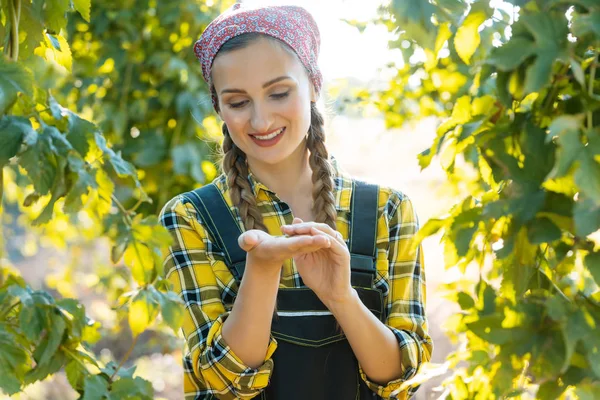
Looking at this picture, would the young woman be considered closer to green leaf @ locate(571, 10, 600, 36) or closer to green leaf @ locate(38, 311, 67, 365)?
green leaf @ locate(38, 311, 67, 365)

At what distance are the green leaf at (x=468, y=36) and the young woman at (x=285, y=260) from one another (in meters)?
0.42

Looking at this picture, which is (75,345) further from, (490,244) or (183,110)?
(183,110)

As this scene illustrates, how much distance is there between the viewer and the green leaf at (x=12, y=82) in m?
1.11

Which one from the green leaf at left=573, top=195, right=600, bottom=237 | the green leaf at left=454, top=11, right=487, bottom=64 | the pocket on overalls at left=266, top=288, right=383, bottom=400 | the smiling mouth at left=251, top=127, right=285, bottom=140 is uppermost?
the green leaf at left=454, top=11, right=487, bottom=64

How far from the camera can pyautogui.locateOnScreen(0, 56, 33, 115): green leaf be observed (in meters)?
1.11

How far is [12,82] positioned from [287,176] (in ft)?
2.24

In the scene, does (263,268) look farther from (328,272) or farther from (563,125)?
(563,125)

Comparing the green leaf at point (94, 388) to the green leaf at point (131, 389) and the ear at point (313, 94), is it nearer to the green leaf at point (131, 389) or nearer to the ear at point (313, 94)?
the green leaf at point (131, 389)

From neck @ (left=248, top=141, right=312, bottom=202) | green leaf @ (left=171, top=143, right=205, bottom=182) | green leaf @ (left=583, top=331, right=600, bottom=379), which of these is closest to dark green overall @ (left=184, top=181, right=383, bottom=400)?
neck @ (left=248, top=141, right=312, bottom=202)

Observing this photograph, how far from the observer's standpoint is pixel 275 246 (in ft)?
4.23

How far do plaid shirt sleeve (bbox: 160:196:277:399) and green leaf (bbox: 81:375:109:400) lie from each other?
243 millimetres

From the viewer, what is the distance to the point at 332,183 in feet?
5.32

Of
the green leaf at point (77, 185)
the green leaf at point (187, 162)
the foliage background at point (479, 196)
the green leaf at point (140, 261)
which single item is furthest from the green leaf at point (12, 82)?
the green leaf at point (187, 162)

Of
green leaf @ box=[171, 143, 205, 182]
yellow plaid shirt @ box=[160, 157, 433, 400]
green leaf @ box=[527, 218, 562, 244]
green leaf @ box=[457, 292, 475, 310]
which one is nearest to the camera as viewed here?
green leaf @ box=[527, 218, 562, 244]
